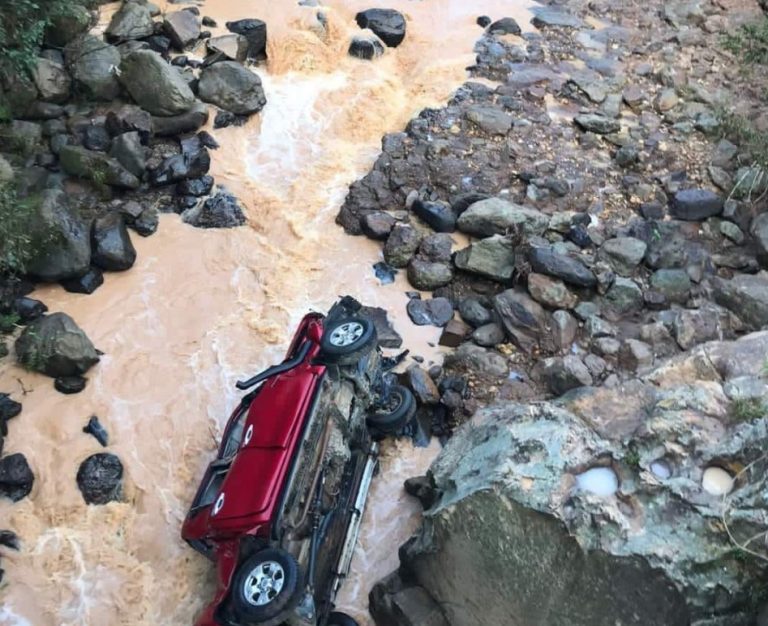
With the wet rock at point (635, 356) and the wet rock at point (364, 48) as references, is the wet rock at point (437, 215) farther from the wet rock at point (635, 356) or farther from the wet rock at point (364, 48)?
the wet rock at point (364, 48)

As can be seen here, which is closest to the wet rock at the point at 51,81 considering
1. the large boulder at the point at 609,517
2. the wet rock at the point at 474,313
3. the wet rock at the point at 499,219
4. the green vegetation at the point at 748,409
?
the wet rock at the point at 499,219

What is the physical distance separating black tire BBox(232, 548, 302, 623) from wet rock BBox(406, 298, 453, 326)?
437 cm

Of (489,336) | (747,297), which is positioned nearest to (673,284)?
(747,297)

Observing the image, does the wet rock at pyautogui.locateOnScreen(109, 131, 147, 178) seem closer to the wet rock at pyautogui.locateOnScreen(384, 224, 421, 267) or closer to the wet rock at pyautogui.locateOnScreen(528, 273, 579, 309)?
the wet rock at pyautogui.locateOnScreen(384, 224, 421, 267)

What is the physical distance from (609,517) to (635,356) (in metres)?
4.03

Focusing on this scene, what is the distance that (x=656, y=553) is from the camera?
5.29 m

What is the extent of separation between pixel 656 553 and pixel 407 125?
9.14 metres

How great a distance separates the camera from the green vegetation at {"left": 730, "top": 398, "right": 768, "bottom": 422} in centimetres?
572

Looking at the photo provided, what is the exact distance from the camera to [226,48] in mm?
13492

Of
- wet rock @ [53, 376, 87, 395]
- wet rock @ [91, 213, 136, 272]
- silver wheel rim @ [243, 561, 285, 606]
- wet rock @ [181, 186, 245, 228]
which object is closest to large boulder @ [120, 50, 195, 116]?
wet rock @ [181, 186, 245, 228]

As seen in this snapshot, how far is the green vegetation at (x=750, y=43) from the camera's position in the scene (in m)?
13.3

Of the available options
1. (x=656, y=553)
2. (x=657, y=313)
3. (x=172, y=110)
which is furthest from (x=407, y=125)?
(x=656, y=553)

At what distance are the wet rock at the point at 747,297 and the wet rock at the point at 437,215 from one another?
3.62m

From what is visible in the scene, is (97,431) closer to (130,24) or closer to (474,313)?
(474,313)
